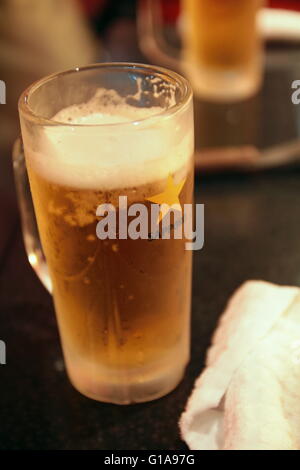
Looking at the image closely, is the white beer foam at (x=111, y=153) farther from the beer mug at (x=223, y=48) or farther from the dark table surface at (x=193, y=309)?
the beer mug at (x=223, y=48)

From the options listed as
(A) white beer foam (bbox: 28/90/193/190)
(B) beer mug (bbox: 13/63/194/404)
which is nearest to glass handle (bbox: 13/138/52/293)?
(B) beer mug (bbox: 13/63/194/404)

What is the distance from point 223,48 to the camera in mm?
1321

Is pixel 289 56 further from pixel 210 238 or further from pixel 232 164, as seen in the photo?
pixel 210 238

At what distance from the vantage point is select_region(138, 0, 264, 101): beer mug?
1.28m

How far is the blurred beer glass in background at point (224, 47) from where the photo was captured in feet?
4.19

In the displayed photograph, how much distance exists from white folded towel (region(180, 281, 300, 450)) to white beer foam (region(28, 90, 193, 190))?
18 cm

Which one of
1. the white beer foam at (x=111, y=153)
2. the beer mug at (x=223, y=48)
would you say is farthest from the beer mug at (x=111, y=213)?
the beer mug at (x=223, y=48)

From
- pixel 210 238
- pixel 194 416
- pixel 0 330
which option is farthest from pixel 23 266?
pixel 194 416

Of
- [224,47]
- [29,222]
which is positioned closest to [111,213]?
[29,222]

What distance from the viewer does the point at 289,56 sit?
140cm

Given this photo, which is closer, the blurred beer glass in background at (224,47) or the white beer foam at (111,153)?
the white beer foam at (111,153)

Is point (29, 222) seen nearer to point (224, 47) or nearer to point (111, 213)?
point (111, 213)

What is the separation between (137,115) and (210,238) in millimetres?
308

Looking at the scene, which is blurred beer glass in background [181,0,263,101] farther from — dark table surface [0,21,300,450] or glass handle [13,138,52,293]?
glass handle [13,138,52,293]
